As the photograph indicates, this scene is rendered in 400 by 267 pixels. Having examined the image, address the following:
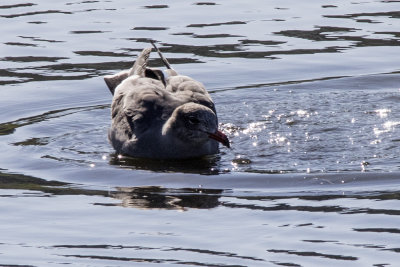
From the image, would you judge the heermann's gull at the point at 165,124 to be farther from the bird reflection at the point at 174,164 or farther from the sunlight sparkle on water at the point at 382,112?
the sunlight sparkle on water at the point at 382,112

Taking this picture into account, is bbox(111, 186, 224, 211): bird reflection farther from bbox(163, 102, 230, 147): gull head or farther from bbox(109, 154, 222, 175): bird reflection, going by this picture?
Result: bbox(163, 102, 230, 147): gull head

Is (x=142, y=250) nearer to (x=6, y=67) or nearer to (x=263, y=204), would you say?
(x=263, y=204)

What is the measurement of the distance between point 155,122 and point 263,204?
2657 millimetres

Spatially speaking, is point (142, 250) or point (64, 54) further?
point (64, 54)


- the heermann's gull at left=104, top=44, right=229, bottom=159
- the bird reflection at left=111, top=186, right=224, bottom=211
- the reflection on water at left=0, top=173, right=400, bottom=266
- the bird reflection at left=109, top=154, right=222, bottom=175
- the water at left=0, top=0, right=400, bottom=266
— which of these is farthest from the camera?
the heermann's gull at left=104, top=44, right=229, bottom=159

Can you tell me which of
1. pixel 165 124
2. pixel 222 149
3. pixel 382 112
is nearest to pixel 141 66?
pixel 165 124

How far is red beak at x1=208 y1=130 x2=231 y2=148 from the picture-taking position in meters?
10.7

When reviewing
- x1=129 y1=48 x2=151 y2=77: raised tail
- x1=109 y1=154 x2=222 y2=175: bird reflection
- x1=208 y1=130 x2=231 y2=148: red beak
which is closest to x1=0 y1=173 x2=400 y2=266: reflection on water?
x1=109 y1=154 x2=222 y2=175: bird reflection

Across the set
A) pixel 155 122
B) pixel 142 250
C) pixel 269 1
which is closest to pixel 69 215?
pixel 142 250

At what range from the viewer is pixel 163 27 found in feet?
53.1

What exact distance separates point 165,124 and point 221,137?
2.66 ft

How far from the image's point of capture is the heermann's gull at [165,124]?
36.4ft

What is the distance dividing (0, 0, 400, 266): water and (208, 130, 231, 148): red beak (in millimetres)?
191

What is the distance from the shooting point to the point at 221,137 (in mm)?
10758
